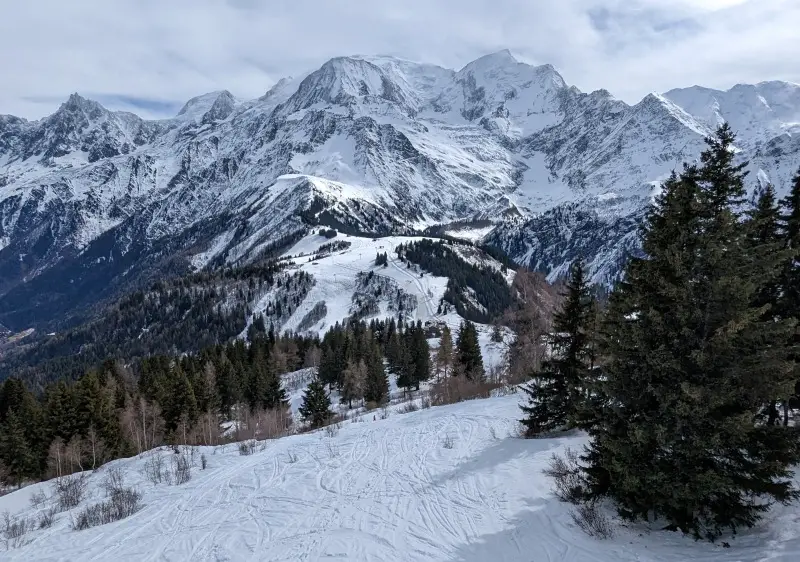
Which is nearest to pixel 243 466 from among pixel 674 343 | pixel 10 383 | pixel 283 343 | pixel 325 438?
pixel 325 438

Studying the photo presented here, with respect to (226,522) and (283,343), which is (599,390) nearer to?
(226,522)

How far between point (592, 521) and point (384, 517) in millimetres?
5678

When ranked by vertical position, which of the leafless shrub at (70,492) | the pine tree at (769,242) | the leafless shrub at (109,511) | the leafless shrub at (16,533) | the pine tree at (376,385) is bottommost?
the pine tree at (376,385)

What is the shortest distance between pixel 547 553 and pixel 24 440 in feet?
165

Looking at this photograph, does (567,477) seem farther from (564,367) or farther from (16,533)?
(16,533)

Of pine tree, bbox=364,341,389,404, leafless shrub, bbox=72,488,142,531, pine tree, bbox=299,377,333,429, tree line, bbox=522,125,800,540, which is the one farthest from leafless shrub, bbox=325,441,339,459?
pine tree, bbox=364,341,389,404

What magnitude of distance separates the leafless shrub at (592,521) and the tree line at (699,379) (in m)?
0.39

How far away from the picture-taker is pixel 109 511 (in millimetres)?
16625

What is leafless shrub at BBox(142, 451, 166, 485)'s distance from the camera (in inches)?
835

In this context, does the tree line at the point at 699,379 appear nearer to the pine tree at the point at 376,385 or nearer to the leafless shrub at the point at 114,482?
the leafless shrub at the point at 114,482

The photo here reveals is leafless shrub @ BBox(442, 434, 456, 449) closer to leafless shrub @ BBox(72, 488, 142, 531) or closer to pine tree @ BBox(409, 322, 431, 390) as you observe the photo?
leafless shrub @ BBox(72, 488, 142, 531)

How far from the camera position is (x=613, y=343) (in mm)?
12078

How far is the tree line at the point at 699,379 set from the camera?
32.5 ft

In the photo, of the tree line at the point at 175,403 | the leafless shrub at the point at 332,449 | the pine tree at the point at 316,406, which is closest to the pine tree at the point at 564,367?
the leafless shrub at the point at 332,449
